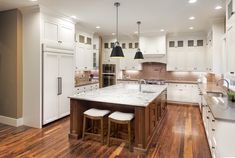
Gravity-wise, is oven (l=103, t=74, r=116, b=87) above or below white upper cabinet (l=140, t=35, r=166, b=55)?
below

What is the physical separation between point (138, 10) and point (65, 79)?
2.71 m

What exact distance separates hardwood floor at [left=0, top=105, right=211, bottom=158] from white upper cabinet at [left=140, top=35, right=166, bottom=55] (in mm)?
3497

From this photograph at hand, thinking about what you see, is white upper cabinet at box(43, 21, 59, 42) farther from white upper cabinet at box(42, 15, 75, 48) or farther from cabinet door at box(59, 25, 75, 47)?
cabinet door at box(59, 25, 75, 47)

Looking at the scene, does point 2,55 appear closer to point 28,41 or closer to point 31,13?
point 28,41

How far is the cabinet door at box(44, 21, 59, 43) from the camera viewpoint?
14.3 ft

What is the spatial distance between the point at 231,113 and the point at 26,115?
4408 millimetres

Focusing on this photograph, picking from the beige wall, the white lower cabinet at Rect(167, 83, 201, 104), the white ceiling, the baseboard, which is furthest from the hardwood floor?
the white ceiling

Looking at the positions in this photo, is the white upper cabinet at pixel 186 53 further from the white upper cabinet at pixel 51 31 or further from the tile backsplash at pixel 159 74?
the white upper cabinet at pixel 51 31

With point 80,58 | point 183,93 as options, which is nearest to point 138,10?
point 80,58

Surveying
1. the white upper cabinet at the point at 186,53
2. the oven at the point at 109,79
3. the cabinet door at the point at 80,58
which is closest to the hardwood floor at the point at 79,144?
the cabinet door at the point at 80,58

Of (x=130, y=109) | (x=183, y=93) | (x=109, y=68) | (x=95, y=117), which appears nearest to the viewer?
(x=95, y=117)

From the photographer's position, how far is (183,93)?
6.99 meters

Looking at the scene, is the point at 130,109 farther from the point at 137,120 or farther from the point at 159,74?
the point at 159,74

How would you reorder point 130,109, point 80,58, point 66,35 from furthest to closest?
1. point 80,58
2. point 66,35
3. point 130,109
